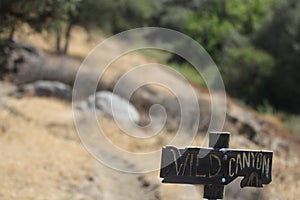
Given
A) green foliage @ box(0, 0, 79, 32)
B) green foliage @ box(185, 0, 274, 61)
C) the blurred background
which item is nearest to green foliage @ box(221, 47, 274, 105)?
the blurred background

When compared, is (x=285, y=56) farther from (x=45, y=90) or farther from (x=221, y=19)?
(x=45, y=90)

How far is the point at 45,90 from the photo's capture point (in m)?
19.6

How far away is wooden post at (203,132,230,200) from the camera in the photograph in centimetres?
473

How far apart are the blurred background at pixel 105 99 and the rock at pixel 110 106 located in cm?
10

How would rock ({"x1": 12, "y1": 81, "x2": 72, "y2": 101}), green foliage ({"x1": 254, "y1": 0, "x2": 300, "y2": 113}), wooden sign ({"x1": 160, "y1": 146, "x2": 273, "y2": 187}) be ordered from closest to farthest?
wooden sign ({"x1": 160, "y1": 146, "x2": 273, "y2": 187}), rock ({"x1": 12, "y1": 81, "x2": 72, "y2": 101}), green foliage ({"x1": 254, "y1": 0, "x2": 300, "y2": 113})

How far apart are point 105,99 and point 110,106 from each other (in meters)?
0.85

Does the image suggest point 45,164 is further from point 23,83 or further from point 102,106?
point 23,83

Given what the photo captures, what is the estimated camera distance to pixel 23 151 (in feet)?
35.7

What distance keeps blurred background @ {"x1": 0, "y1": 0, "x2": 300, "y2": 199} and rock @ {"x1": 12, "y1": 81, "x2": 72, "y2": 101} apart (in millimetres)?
35

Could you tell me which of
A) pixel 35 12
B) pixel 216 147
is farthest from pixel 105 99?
pixel 216 147

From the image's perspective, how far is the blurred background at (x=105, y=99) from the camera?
9.08 m

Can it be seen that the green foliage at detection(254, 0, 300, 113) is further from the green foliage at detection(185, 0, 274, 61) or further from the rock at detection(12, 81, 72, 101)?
the rock at detection(12, 81, 72, 101)

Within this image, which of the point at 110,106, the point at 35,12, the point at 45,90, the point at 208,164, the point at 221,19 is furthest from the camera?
the point at 221,19

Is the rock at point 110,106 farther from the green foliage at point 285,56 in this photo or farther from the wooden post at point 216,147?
the green foliage at point 285,56
